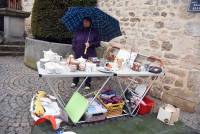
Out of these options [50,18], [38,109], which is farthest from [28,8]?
[38,109]

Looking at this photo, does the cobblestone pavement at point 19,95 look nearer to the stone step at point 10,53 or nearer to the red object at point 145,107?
the red object at point 145,107

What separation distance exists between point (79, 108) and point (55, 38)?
356 centimetres

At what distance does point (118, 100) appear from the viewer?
4621 millimetres

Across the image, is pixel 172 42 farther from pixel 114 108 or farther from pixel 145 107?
pixel 114 108

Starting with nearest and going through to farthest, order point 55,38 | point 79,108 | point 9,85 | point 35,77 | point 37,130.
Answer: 1. point 37,130
2. point 79,108
3. point 9,85
4. point 35,77
5. point 55,38

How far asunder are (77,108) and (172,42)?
2.43 meters

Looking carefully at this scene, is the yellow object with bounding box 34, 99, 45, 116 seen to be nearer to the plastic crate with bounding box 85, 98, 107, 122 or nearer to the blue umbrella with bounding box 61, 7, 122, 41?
the plastic crate with bounding box 85, 98, 107, 122

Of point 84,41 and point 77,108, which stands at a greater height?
point 84,41

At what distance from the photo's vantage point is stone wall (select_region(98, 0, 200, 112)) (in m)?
5.01

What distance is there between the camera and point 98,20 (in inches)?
189

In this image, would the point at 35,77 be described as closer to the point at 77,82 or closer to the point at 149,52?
the point at 77,82

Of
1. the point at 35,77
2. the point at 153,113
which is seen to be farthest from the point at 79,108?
the point at 35,77

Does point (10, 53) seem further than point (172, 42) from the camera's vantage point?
Yes

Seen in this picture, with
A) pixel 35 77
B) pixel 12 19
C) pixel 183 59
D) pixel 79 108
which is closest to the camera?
pixel 79 108
